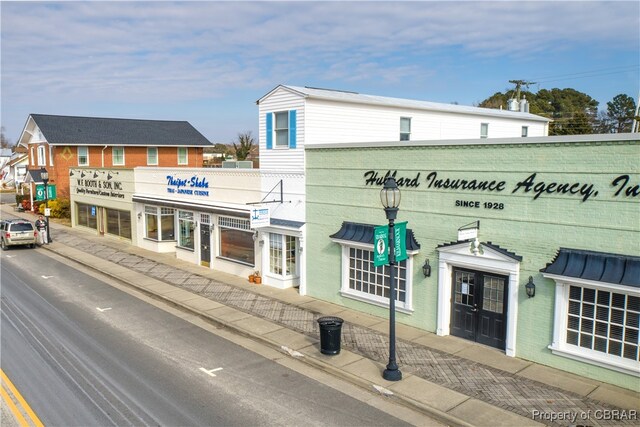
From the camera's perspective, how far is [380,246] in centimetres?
1251

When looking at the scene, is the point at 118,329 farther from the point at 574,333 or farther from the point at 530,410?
the point at 574,333

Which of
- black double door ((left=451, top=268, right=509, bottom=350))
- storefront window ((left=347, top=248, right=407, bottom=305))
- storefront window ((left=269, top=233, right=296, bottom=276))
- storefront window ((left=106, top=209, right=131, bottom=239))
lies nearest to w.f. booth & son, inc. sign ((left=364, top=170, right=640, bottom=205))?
black double door ((left=451, top=268, right=509, bottom=350))

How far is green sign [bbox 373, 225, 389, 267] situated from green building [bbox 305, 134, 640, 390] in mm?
2199

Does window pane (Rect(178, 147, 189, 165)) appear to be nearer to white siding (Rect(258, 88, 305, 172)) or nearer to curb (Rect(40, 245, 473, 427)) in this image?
curb (Rect(40, 245, 473, 427))

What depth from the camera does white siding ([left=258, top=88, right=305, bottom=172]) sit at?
18163 mm

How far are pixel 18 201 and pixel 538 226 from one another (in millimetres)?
53416

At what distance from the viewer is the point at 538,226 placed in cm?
1230

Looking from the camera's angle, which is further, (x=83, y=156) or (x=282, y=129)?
(x=83, y=156)

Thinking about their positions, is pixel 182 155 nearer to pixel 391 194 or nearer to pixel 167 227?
pixel 167 227

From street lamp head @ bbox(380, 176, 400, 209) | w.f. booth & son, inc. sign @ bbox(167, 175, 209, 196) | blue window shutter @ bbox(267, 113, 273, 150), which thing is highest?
blue window shutter @ bbox(267, 113, 273, 150)

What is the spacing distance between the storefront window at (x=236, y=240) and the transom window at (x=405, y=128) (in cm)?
759

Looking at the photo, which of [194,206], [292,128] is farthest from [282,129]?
[194,206]

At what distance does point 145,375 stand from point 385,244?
6.54 meters

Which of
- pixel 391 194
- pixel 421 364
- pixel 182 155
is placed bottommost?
pixel 421 364
